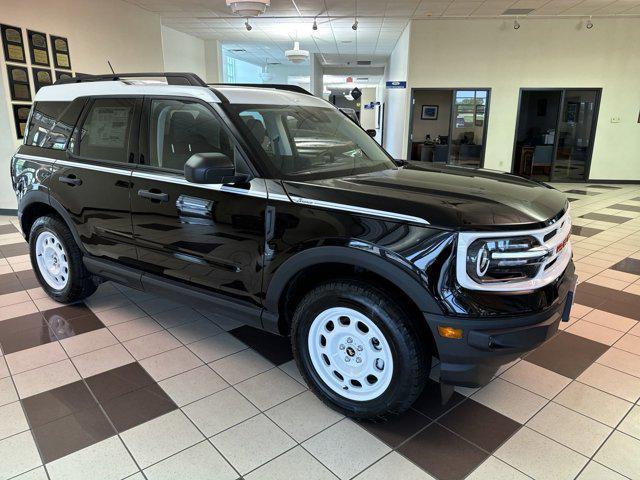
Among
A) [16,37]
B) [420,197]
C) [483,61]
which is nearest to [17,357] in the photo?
[420,197]

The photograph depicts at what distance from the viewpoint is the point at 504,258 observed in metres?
1.53

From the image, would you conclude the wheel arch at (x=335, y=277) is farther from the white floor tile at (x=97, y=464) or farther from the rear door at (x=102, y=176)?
the rear door at (x=102, y=176)

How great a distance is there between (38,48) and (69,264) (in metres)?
4.53

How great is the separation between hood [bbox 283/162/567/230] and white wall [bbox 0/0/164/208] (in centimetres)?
572

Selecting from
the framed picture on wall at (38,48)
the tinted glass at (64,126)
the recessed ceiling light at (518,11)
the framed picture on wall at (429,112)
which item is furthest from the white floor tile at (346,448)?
the framed picture on wall at (429,112)

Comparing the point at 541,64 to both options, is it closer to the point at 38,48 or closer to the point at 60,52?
the point at 60,52

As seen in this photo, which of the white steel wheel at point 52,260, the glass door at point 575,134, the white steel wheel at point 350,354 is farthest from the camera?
the glass door at point 575,134

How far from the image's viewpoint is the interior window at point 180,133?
2145 mm

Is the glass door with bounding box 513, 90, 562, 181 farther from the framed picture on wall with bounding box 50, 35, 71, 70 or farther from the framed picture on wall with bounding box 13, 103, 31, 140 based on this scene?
the framed picture on wall with bounding box 13, 103, 31, 140

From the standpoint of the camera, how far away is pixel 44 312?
297 cm

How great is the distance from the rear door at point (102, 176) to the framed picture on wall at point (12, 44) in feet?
13.2

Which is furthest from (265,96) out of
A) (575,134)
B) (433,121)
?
(433,121)

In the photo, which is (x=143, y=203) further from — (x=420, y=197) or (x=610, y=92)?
(x=610, y=92)

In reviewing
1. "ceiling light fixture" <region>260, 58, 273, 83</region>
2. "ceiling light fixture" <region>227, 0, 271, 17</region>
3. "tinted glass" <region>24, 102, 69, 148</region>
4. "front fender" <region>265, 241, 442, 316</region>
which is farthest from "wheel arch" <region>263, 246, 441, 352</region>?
"ceiling light fixture" <region>260, 58, 273, 83</region>
